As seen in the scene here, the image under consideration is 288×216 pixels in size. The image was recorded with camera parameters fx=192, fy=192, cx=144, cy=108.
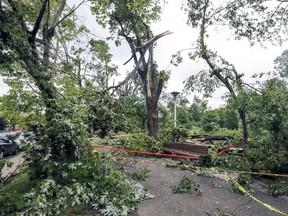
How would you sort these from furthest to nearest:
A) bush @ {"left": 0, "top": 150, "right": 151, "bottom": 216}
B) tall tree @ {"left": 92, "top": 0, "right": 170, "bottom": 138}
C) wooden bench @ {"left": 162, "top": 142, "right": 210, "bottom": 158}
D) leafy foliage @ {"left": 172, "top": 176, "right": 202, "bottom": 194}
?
1. tall tree @ {"left": 92, "top": 0, "right": 170, "bottom": 138}
2. wooden bench @ {"left": 162, "top": 142, "right": 210, "bottom": 158}
3. leafy foliage @ {"left": 172, "top": 176, "right": 202, "bottom": 194}
4. bush @ {"left": 0, "top": 150, "right": 151, "bottom": 216}

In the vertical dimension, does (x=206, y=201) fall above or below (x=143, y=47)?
below

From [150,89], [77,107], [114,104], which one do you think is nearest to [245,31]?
[150,89]

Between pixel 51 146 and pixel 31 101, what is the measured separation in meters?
1.44

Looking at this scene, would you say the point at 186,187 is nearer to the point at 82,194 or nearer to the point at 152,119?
the point at 82,194

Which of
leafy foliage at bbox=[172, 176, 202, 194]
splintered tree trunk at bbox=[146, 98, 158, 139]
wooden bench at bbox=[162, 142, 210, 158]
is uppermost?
splintered tree trunk at bbox=[146, 98, 158, 139]

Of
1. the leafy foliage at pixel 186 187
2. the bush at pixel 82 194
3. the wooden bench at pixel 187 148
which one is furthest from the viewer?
the wooden bench at pixel 187 148

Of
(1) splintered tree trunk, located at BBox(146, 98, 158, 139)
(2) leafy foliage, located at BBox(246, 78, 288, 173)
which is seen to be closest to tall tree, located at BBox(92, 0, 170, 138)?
(1) splintered tree trunk, located at BBox(146, 98, 158, 139)

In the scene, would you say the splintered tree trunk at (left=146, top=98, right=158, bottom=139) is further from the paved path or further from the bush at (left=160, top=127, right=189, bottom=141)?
the paved path

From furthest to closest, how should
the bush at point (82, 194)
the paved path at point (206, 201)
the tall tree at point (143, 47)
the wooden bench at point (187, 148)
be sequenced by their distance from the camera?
the tall tree at point (143, 47) → the wooden bench at point (187, 148) → the paved path at point (206, 201) → the bush at point (82, 194)

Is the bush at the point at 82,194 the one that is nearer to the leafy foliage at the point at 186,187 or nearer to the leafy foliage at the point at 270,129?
the leafy foliage at the point at 186,187

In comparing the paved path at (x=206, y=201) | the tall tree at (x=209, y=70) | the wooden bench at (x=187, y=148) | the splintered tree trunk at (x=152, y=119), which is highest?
the tall tree at (x=209, y=70)

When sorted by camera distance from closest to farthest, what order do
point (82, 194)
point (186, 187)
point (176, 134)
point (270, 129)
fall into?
point (82, 194) → point (186, 187) → point (270, 129) → point (176, 134)

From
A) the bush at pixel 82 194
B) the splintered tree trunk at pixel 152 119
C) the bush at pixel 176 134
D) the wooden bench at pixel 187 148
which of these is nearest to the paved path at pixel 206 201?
the bush at pixel 82 194

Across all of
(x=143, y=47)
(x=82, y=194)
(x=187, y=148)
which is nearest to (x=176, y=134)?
(x=187, y=148)
